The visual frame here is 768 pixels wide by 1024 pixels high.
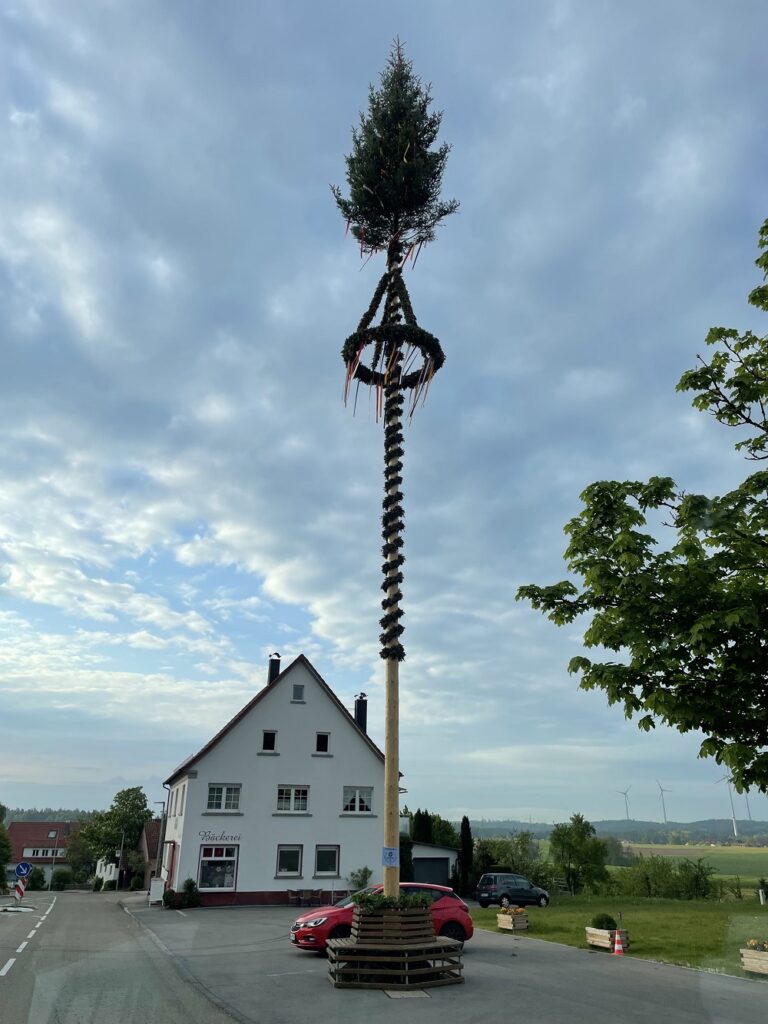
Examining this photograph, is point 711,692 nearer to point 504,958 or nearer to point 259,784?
point 504,958

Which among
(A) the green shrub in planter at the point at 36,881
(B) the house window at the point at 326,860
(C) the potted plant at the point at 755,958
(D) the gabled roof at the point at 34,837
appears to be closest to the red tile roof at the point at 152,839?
(B) the house window at the point at 326,860

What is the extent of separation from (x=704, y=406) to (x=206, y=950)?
1663 centimetres

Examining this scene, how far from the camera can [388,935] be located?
1337cm

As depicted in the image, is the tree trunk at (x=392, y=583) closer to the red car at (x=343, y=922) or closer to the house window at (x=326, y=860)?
the red car at (x=343, y=922)

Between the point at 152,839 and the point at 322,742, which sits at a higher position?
the point at 322,742

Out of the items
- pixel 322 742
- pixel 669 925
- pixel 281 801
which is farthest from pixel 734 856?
pixel 669 925

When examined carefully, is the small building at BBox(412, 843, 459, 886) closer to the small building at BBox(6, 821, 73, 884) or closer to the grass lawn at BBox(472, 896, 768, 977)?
the grass lawn at BBox(472, 896, 768, 977)

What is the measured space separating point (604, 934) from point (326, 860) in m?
19.9

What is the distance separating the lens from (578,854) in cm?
4500

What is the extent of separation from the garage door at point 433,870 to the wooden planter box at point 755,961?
27.2m

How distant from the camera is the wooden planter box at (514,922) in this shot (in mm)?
23628

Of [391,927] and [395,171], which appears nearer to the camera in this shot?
[391,927]

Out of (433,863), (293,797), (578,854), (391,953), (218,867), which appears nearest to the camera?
(391,953)

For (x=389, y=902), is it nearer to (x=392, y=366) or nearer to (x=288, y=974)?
(x=288, y=974)
